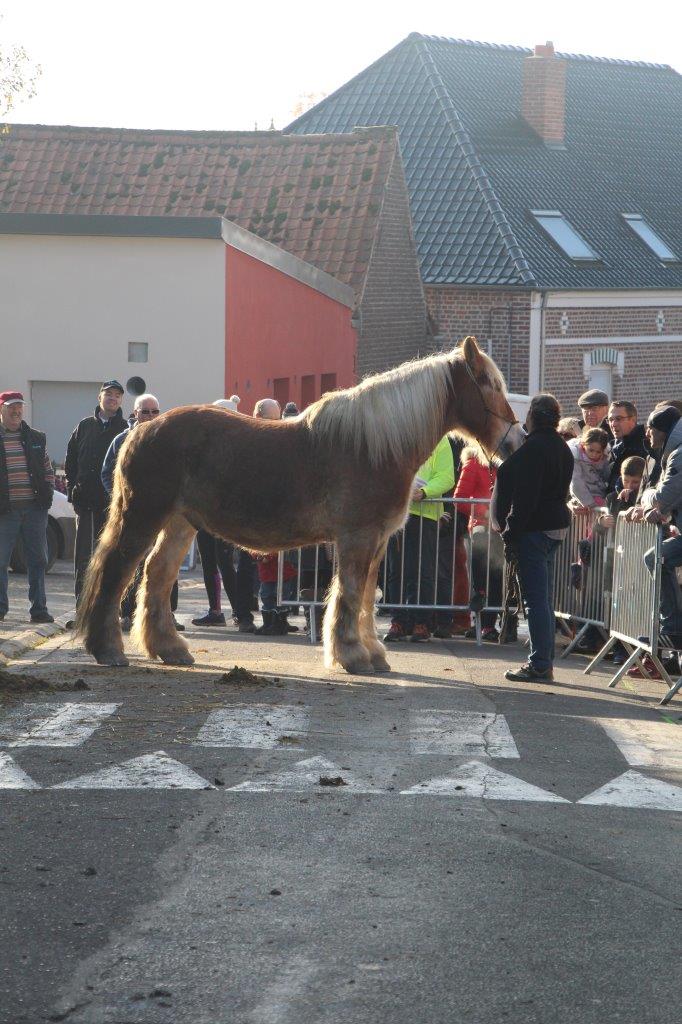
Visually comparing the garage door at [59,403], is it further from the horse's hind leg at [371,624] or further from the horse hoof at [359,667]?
the horse hoof at [359,667]

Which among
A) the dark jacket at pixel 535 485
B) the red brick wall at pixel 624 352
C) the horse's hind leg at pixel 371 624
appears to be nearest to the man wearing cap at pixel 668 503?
the dark jacket at pixel 535 485

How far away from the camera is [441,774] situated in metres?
6.80

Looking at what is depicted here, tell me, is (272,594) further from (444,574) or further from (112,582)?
(112,582)

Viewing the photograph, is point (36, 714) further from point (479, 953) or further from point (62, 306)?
point (62, 306)

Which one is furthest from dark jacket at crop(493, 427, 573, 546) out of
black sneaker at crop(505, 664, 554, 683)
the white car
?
the white car

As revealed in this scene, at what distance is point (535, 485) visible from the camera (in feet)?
31.7

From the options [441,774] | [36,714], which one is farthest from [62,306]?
[441,774]

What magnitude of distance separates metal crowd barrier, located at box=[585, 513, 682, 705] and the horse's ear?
1544 mm

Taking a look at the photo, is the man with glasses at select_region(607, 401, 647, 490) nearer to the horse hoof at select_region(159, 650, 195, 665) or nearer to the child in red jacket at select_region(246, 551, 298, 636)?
the child in red jacket at select_region(246, 551, 298, 636)

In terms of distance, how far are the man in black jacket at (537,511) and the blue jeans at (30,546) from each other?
4.55 metres

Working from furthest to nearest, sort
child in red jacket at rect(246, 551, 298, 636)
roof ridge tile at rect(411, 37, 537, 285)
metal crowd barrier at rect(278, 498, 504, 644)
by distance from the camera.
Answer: roof ridge tile at rect(411, 37, 537, 285)
child in red jacket at rect(246, 551, 298, 636)
metal crowd barrier at rect(278, 498, 504, 644)

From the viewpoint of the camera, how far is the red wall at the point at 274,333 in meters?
20.8

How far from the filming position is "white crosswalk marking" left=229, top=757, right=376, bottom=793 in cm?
640

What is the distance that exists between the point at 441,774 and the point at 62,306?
14.9 meters
